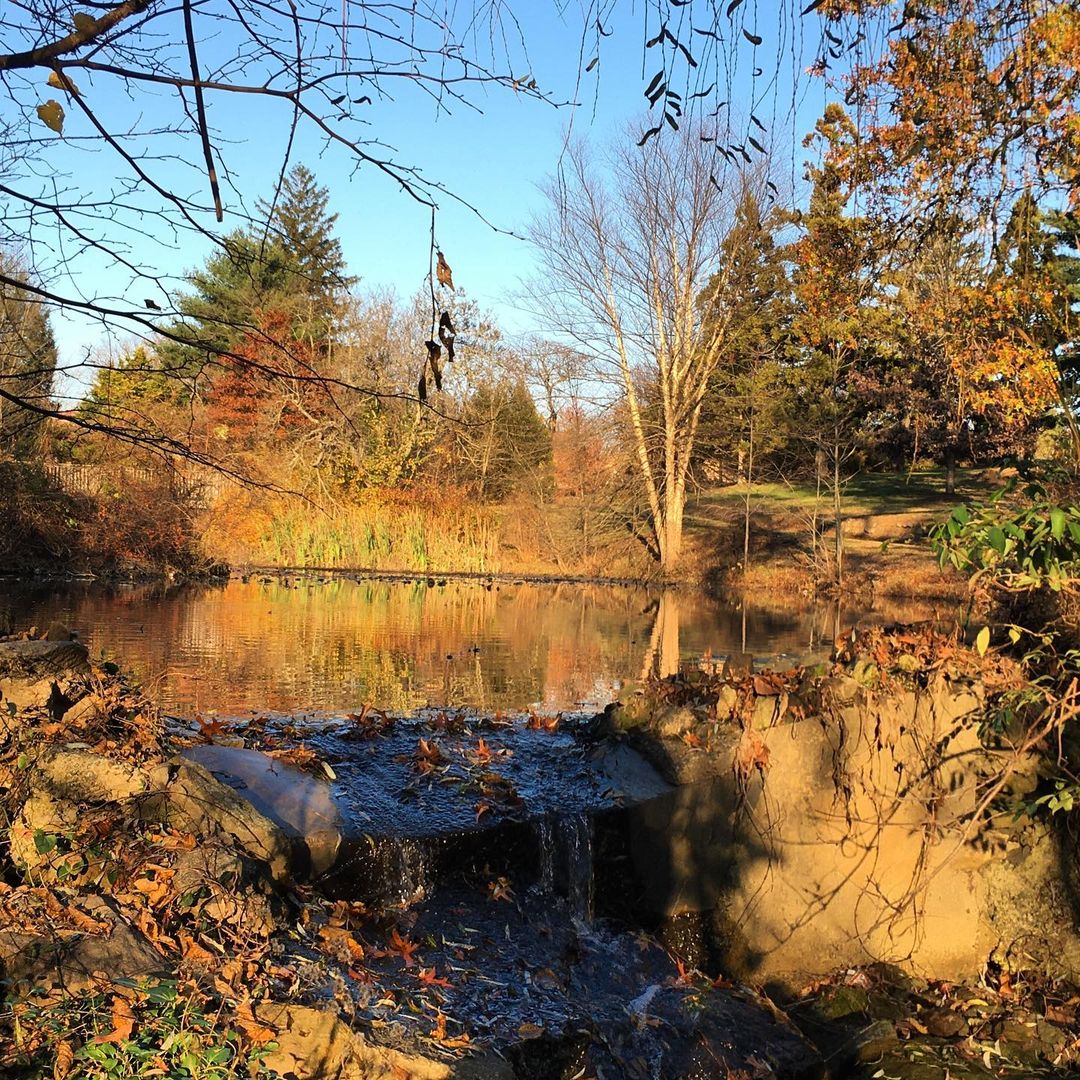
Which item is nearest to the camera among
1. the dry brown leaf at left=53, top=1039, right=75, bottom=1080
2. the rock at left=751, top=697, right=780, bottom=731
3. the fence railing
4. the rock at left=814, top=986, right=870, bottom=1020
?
the dry brown leaf at left=53, top=1039, right=75, bottom=1080

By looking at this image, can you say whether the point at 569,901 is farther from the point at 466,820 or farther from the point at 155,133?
the point at 155,133

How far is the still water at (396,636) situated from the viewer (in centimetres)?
896

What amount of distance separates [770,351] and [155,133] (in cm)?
2444

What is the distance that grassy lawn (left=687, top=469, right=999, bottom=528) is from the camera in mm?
28531

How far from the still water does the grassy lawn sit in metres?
8.95

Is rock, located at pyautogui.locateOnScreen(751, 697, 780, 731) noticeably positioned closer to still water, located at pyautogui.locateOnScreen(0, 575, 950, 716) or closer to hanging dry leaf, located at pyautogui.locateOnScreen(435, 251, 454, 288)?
still water, located at pyautogui.locateOnScreen(0, 575, 950, 716)

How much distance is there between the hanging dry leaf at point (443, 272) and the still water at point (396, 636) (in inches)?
184

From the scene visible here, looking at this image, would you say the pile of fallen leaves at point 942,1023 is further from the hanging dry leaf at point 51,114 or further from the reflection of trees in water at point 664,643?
the hanging dry leaf at point 51,114

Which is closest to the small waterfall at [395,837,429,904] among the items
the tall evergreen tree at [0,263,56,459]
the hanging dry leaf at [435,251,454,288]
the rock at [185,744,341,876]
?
the rock at [185,744,341,876]

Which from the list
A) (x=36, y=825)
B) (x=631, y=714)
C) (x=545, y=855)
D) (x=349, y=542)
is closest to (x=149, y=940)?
(x=36, y=825)

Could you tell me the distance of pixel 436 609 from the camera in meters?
16.1

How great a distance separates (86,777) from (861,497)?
30.4 metres

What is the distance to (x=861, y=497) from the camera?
31.8 metres

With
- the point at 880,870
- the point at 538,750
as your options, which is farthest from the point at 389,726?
the point at 880,870
